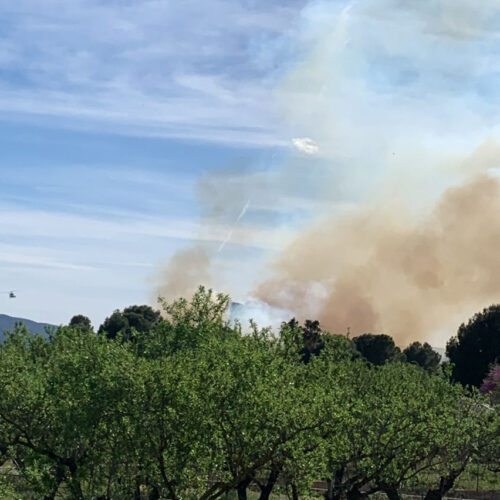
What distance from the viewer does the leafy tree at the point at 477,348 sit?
127562 mm

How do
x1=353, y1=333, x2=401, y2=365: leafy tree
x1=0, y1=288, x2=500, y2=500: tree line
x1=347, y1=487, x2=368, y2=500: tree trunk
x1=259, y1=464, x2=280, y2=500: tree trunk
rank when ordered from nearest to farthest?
x1=0, y1=288, x2=500, y2=500: tree line, x1=259, y1=464, x2=280, y2=500: tree trunk, x1=347, y1=487, x2=368, y2=500: tree trunk, x1=353, y1=333, x2=401, y2=365: leafy tree

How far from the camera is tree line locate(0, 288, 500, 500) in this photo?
124ft

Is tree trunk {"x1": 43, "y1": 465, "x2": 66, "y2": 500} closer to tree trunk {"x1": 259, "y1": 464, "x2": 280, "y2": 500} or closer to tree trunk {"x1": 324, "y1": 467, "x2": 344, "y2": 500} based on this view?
tree trunk {"x1": 259, "y1": 464, "x2": 280, "y2": 500}

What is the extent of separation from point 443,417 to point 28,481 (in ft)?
68.3

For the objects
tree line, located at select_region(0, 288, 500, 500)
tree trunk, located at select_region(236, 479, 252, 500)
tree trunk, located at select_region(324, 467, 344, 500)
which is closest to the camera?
tree line, located at select_region(0, 288, 500, 500)

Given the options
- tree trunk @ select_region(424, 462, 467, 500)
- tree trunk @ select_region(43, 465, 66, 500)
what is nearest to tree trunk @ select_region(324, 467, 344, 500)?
tree trunk @ select_region(424, 462, 467, 500)

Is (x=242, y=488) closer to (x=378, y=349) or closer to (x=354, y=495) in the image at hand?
(x=354, y=495)

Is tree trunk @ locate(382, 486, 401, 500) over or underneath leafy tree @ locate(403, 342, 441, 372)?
underneath

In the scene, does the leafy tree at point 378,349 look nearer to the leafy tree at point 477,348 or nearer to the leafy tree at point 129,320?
the leafy tree at point 477,348

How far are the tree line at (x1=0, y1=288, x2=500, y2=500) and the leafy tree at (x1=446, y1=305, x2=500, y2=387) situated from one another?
76.6 meters

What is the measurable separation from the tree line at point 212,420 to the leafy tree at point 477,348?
7657 centimetres

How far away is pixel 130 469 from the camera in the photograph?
40.8 m

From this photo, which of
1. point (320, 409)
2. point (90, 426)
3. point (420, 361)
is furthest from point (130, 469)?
point (420, 361)

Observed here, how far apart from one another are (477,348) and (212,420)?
98546 mm
